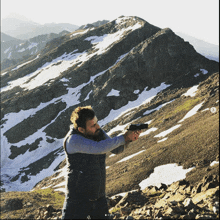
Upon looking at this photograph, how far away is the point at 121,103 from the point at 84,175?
77408mm

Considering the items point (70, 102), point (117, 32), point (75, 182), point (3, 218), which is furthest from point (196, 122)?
point (117, 32)

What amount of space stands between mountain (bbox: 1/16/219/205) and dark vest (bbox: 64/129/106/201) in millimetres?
26084

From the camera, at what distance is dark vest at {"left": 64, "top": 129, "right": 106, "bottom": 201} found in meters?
4.59

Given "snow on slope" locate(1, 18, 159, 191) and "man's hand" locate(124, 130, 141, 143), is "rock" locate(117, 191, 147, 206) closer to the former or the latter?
"man's hand" locate(124, 130, 141, 143)

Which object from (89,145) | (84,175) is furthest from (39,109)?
(89,145)

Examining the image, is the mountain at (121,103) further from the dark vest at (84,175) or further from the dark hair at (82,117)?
the dark hair at (82,117)

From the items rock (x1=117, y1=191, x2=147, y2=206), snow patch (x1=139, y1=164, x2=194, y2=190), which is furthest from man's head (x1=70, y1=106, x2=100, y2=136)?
snow patch (x1=139, y1=164, x2=194, y2=190)

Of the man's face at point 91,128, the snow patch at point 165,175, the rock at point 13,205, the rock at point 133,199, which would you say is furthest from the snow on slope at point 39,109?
the man's face at point 91,128

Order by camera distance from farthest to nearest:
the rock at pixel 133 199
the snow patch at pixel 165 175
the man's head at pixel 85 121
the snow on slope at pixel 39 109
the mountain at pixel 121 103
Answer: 1. the snow on slope at pixel 39 109
2. the mountain at pixel 121 103
3. the snow patch at pixel 165 175
4. the rock at pixel 133 199
5. the man's head at pixel 85 121

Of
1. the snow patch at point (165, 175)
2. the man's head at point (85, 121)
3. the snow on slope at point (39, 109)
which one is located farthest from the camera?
the snow on slope at point (39, 109)

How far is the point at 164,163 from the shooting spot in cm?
3297

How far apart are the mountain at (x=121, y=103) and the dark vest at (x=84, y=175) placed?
26084 mm

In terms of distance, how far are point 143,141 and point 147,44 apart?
50426mm

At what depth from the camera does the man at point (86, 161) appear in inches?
174
